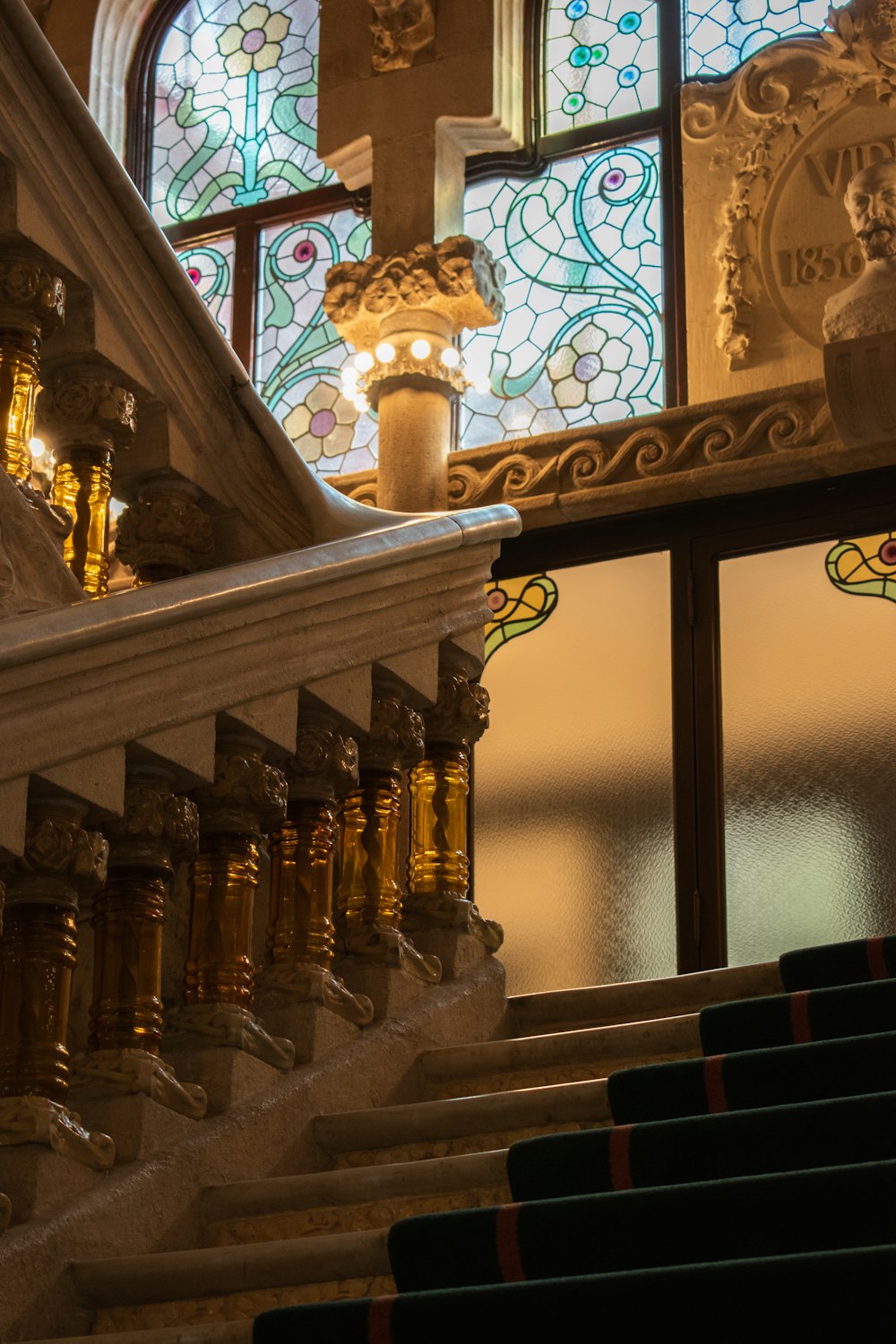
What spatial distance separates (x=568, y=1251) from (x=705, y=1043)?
948 millimetres

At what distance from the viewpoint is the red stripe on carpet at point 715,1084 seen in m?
3.00

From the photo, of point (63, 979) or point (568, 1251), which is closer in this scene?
point (568, 1251)

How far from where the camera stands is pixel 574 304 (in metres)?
8.59

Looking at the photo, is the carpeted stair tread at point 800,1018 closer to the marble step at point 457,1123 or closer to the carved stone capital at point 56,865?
the marble step at point 457,1123

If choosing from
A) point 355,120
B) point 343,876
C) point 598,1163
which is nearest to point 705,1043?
point 598,1163

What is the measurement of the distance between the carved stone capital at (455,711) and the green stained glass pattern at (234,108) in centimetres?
574

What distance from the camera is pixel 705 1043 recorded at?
3.37 m

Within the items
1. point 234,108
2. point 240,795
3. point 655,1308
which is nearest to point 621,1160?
point 655,1308

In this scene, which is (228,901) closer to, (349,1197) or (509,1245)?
(349,1197)

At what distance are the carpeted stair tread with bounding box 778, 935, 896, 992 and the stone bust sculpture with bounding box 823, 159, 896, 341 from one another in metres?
3.96

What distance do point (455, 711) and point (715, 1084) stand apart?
1.35m

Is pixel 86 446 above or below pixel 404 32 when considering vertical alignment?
below

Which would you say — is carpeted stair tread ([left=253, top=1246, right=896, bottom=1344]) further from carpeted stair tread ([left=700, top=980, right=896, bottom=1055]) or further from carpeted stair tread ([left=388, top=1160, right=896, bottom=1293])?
carpeted stair tread ([left=700, top=980, right=896, bottom=1055])

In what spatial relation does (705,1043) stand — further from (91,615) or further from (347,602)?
(91,615)
